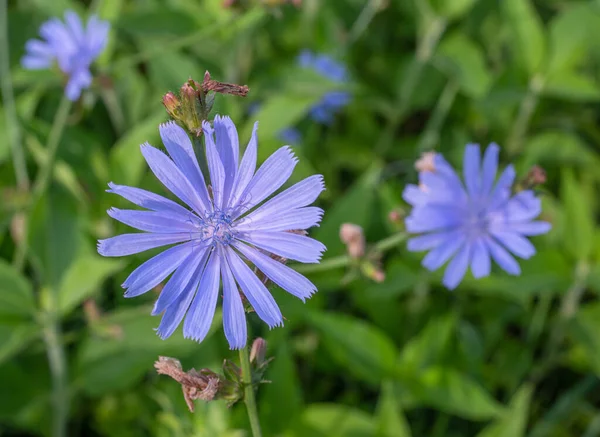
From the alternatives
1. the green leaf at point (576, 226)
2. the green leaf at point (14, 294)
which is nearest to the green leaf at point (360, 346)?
the green leaf at point (576, 226)

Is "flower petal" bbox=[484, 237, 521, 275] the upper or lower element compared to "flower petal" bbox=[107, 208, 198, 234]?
upper

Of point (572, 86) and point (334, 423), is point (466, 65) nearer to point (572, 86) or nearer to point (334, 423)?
point (572, 86)

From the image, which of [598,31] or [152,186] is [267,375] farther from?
[598,31]

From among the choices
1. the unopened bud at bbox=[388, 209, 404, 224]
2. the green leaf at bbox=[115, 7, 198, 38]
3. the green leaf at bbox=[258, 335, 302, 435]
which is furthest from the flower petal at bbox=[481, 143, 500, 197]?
the green leaf at bbox=[115, 7, 198, 38]

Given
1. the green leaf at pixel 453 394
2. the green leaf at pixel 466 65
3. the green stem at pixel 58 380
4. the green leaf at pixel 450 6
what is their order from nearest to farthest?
the green leaf at pixel 453 394 < the green stem at pixel 58 380 < the green leaf at pixel 450 6 < the green leaf at pixel 466 65

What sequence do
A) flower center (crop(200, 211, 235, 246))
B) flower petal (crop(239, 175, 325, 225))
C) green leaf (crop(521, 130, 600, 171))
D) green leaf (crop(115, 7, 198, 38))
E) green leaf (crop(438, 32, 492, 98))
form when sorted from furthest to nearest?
green leaf (crop(521, 130, 600, 171)), green leaf (crop(438, 32, 492, 98)), green leaf (crop(115, 7, 198, 38)), flower center (crop(200, 211, 235, 246)), flower petal (crop(239, 175, 325, 225))

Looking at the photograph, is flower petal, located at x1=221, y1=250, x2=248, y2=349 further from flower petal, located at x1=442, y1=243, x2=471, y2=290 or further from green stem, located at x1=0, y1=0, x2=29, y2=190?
green stem, located at x1=0, y1=0, x2=29, y2=190

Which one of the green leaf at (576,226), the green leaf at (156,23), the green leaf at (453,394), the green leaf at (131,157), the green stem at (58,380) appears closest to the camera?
the green leaf at (453,394)

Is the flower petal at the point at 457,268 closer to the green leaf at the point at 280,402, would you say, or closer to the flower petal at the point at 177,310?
the green leaf at the point at 280,402

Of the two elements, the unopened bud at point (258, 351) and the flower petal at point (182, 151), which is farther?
the unopened bud at point (258, 351)
